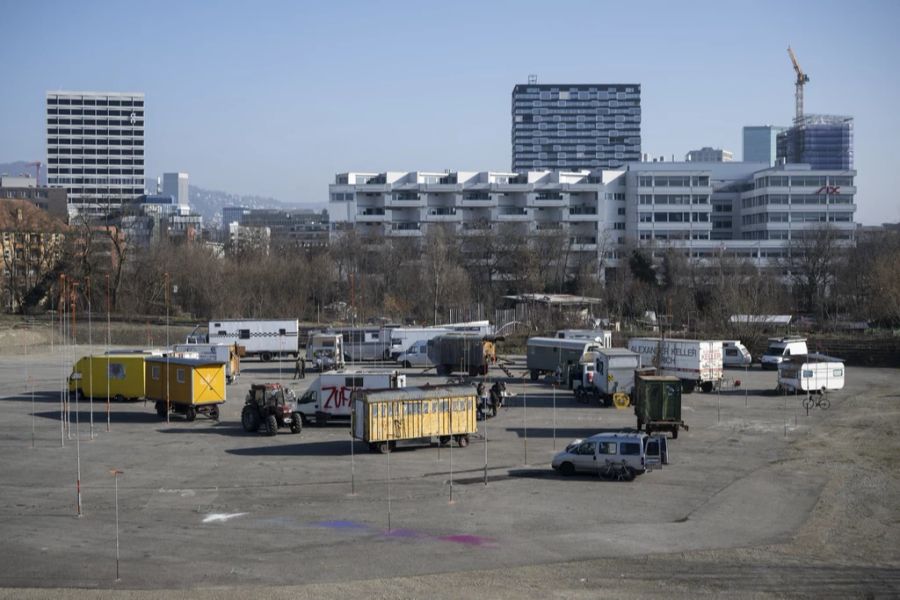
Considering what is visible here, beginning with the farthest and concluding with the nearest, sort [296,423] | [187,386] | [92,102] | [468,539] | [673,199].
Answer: [92,102] → [673,199] → [187,386] → [296,423] → [468,539]

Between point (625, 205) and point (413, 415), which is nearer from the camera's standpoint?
point (413, 415)

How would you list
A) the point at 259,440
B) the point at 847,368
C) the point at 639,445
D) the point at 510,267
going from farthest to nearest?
the point at 510,267 < the point at 847,368 < the point at 259,440 < the point at 639,445

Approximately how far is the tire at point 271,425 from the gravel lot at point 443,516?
0.48 metres

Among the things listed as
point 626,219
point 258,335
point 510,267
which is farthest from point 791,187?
point 258,335

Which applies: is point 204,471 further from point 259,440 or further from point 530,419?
point 530,419

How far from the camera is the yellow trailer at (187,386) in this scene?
1363 inches

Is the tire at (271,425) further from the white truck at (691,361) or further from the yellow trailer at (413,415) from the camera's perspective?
the white truck at (691,361)

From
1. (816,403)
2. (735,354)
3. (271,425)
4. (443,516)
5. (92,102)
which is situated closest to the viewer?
(443,516)

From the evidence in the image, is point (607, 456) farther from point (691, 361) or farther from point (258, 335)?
point (258, 335)

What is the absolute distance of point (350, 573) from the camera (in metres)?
17.2

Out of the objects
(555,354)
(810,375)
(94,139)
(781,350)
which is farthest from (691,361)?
(94,139)

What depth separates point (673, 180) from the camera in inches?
4146

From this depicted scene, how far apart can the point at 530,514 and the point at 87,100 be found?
187587 millimetres

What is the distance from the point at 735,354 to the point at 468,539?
3781cm
